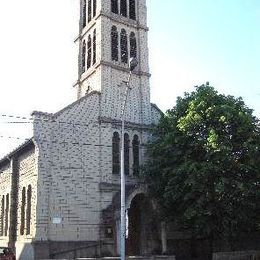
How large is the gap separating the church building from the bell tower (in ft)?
0.28

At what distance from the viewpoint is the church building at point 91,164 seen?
98.1 ft

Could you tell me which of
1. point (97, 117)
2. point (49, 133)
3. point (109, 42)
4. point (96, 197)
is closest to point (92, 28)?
point (109, 42)

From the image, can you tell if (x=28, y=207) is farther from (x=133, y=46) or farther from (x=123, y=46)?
(x=133, y=46)

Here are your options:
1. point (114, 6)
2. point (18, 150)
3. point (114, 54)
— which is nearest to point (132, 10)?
point (114, 6)

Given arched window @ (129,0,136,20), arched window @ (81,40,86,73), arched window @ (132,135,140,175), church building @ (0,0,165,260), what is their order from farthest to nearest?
arched window @ (129,0,136,20) < arched window @ (81,40,86,73) < arched window @ (132,135,140,175) < church building @ (0,0,165,260)

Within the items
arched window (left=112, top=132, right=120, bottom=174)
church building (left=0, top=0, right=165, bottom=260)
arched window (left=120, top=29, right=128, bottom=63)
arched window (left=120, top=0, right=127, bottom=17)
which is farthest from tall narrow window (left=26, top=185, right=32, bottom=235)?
arched window (left=120, top=0, right=127, bottom=17)

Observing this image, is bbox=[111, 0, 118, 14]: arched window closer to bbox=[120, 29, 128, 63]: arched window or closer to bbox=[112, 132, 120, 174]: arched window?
bbox=[120, 29, 128, 63]: arched window

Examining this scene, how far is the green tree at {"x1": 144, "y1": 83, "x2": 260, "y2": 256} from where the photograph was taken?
2714 cm

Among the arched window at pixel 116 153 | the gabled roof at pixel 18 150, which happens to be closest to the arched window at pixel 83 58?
the arched window at pixel 116 153

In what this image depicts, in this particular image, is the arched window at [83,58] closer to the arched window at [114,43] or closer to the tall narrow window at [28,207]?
the arched window at [114,43]

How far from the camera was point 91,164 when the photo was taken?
32.0 metres

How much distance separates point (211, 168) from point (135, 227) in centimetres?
925

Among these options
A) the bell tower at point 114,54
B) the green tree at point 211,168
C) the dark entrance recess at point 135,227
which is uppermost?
the bell tower at point 114,54

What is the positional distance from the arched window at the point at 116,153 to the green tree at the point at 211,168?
3.09 meters
